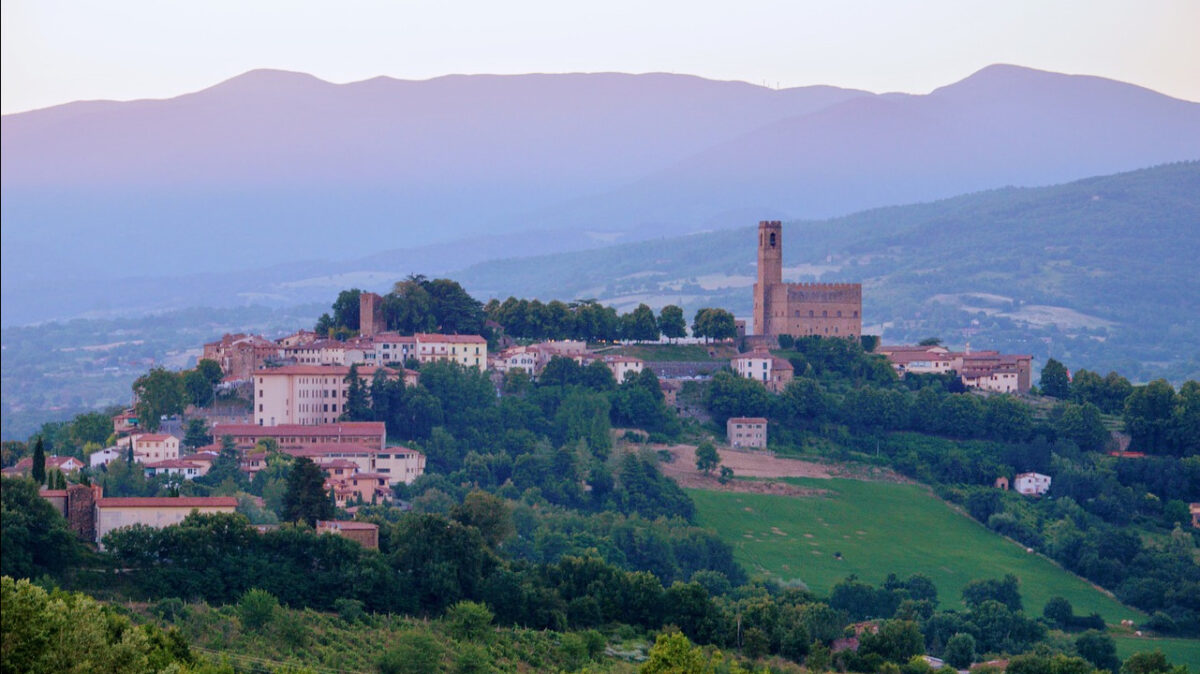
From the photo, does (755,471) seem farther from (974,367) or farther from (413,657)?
(413,657)

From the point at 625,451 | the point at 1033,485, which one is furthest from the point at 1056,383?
the point at 625,451

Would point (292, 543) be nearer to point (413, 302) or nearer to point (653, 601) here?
point (653, 601)

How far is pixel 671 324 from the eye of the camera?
230 ft

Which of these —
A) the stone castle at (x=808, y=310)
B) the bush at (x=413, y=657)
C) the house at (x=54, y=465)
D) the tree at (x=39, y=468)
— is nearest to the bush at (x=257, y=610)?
the bush at (x=413, y=657)

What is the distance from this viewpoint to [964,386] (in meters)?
68.0

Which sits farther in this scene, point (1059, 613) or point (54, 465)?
point (54, 465)

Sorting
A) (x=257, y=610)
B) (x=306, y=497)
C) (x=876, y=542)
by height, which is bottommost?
(x=876, y=542)

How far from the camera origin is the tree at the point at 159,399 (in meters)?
57.5

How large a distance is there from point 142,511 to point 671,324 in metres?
31.7

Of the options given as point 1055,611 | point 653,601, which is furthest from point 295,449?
point 1055,611

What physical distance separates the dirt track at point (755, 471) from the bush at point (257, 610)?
23739mm

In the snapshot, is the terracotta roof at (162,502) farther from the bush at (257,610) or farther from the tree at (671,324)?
the tree at (671,324)

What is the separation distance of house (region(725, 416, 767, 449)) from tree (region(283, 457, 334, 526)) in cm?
2043

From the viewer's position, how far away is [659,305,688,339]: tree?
69938 mm
